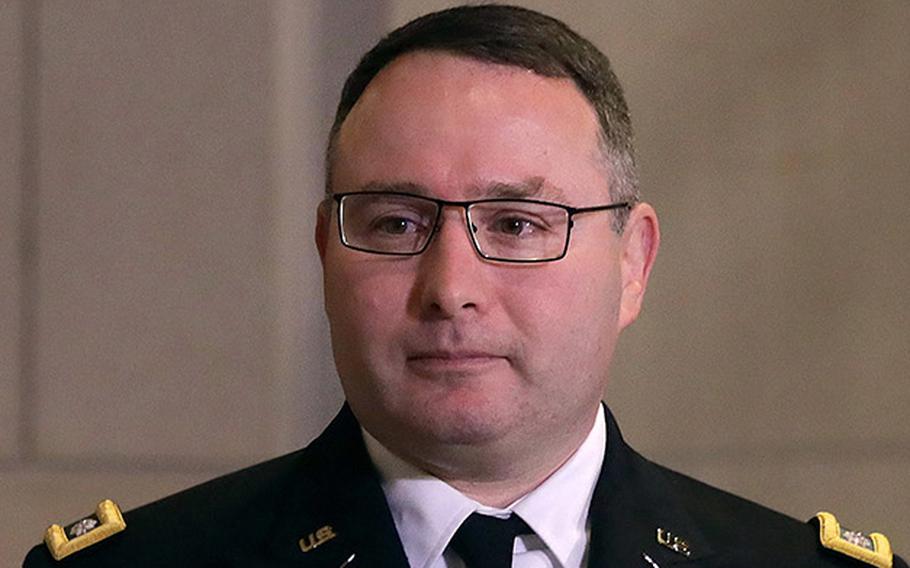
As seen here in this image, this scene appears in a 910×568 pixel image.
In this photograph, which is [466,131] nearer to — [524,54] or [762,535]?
[524,54]

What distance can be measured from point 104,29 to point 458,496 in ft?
4.48

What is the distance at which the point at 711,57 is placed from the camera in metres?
3.11

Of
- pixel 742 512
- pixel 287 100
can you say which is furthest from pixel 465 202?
pixel 287 100

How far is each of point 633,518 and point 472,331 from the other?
0.32m

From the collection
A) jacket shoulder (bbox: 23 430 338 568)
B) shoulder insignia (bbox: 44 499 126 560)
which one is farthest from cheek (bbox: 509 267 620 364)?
shoulder insignia (bbox: 44 499 126 560)

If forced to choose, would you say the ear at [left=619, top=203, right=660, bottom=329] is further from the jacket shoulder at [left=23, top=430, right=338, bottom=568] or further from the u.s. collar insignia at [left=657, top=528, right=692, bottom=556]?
the jacket shoulder at [left=23, top=430, right=338, bottom=568]

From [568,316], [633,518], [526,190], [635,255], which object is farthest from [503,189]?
[633,518]

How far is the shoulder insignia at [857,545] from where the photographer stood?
2.14 metres

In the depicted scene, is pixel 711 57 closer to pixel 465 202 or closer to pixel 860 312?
pixel 860 312

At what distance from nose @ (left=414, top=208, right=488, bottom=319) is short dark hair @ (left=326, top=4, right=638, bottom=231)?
0.21m

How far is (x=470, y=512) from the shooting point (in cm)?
192

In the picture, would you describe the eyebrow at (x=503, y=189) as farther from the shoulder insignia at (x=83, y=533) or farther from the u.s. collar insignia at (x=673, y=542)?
the shoulder insignia at (x=83, y=533)

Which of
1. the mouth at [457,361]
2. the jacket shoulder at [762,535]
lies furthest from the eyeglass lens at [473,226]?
the jacket shoulder at [762,535]

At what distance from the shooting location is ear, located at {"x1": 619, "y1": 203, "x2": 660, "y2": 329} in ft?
6.74
